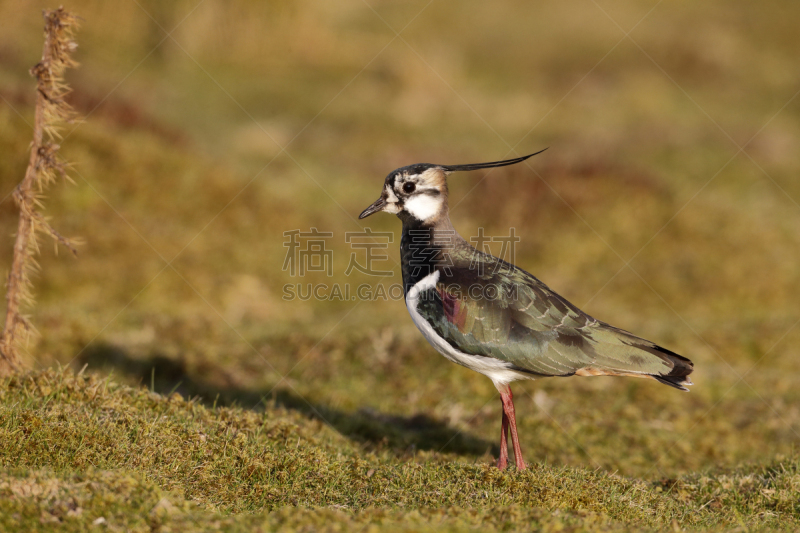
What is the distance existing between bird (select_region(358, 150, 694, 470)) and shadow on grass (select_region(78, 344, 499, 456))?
1624 mm

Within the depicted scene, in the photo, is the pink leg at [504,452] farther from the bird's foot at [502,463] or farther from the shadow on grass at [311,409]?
the shadow on grass at [311,409]

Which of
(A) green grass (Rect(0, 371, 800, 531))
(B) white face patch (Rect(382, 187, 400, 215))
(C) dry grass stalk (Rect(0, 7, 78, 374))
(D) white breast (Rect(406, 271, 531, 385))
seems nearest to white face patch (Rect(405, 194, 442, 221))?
(B) white face patch (Rect(382, 187, 400, 215))

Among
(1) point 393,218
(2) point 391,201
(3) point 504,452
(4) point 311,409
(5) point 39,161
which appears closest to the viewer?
(3) point 504,452

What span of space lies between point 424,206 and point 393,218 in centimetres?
1048

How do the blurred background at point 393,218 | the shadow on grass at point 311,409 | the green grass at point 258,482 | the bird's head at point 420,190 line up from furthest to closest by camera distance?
1. the blurred background at point 393,218
2. the shadow on grass at point 311,409
3. the bird's head at point 420,190
4. the green grass at point 258,482

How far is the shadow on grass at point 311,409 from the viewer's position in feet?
26.7

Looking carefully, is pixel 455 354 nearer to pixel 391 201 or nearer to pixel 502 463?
pixel 502 463

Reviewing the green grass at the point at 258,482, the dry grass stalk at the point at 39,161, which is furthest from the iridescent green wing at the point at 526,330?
the dry grass stalk at the point at 39,161

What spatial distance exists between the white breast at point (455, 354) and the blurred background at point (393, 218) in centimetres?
138

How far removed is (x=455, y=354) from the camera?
659 centimetres

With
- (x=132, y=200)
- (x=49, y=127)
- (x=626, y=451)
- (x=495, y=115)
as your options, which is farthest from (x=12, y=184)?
(x=495, y=115)

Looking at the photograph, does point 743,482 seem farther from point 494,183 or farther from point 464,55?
point 464,55

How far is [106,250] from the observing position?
13.5 meters

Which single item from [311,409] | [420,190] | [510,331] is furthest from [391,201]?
[311,409]
